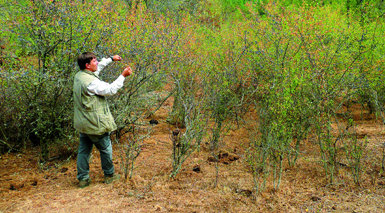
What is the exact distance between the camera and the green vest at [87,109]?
3.12 meters

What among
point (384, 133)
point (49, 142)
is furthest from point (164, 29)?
point (384, 133)

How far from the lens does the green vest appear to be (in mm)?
3123

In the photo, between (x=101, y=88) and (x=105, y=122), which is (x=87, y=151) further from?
(x=101, y=88)

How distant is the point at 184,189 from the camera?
350 cm

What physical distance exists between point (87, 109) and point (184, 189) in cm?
152

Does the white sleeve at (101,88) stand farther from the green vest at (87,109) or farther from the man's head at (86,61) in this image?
the man's head at (86,61)

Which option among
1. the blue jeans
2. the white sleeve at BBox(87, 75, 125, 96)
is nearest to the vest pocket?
the blue jeans

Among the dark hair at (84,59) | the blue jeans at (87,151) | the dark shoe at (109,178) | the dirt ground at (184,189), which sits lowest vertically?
the dirt ground at (184,189)

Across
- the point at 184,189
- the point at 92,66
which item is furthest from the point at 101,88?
the point at 184,189

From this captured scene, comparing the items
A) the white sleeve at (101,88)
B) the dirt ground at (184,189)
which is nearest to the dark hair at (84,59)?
the white sleeve at (101,88)

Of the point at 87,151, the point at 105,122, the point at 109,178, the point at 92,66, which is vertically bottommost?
the point at 109,178

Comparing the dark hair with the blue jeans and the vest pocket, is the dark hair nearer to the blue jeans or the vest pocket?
the vest pocket

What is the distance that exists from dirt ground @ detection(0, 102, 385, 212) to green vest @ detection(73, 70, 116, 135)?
0.58 m

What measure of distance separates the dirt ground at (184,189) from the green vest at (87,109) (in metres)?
0.58
